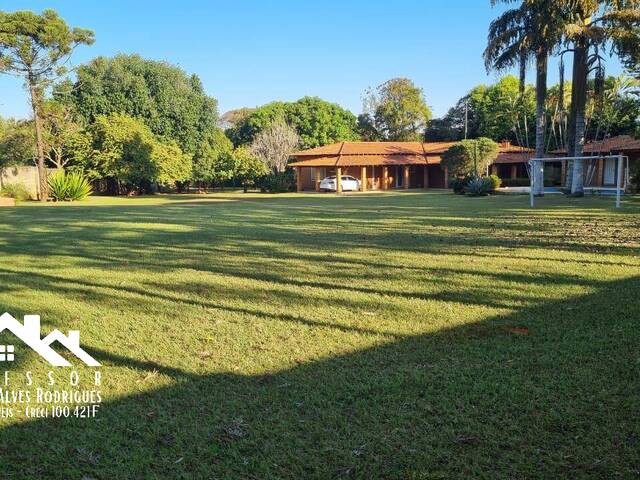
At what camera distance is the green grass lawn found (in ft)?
9.54

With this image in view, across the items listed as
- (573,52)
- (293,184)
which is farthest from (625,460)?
(293,184)

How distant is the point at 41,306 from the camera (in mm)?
5906

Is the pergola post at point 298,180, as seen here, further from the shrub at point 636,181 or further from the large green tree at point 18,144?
the shrub at point 636,181

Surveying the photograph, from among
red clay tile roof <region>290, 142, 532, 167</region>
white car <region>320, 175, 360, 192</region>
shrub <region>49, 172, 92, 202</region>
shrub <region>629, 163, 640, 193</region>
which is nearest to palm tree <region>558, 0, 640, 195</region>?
shrub <region>629, 163, 640, 193</region>

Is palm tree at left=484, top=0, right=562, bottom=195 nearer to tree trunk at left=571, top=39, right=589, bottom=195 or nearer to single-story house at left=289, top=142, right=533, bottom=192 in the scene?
tree trunk at left=571, top=39, right=589, bottom=195

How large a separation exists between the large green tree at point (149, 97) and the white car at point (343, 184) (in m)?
13.1

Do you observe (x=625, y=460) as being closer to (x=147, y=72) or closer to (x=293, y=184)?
(x=293, y=184)

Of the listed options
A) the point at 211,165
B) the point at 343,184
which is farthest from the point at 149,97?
the point at 343,184

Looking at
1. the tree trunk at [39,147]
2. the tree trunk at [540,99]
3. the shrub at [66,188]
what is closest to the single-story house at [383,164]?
the tree trunk at [540,99]

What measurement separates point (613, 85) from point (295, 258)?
35.5 meters

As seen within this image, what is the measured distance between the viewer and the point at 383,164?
43.7 meters

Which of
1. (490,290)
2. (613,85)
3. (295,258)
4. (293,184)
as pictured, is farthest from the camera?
(293,184)

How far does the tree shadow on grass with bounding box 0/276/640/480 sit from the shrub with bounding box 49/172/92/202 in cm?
2938

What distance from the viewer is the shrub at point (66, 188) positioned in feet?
101
